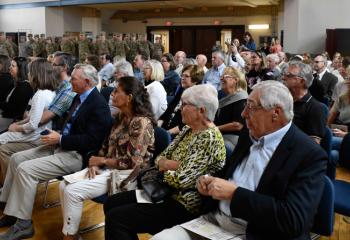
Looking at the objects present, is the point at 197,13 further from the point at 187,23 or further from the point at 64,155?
the point at 64,155

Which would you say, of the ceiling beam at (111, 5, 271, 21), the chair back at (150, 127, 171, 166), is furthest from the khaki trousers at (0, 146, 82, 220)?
the ceiling beam at (111, 5, 271, 21)

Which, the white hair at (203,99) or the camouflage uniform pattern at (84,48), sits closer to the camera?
the white hair at (203,99)

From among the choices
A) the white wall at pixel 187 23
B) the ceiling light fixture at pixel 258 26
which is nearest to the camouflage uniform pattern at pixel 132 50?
the white wall at pixel 187 23

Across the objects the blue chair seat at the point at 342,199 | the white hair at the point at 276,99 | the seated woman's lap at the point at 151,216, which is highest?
the white hair at the point at 276,99

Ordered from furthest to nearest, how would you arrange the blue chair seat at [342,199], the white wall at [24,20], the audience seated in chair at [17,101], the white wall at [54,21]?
the white wall at [24,20] < the white wall at [54,21] < the audience seated in chair at [17,101] < the blue chair seat at [342,199]

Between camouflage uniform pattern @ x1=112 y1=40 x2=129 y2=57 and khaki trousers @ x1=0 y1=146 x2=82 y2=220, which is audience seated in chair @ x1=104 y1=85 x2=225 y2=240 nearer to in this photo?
khaki trousers @ x1=0 y1=146 x2=82 y2=220

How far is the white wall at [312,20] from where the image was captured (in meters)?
13.9

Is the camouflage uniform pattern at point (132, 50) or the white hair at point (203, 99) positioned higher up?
the camouflage uniform pattern at point (132, 50)

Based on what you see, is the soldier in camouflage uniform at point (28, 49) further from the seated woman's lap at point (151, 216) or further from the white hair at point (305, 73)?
the seated woman's lap at point (151, 216)

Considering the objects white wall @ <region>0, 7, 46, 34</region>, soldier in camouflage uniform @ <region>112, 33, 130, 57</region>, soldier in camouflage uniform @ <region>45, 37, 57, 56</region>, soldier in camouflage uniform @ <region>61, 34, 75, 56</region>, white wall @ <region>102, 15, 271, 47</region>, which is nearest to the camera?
soldier in camouflage uniform @ <region>61, 34, 75, 56</region>

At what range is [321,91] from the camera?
4.95 m

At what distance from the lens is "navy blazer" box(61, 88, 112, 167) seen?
316cm

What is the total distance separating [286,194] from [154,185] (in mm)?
872

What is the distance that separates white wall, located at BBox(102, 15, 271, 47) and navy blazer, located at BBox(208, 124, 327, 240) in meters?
17.0
